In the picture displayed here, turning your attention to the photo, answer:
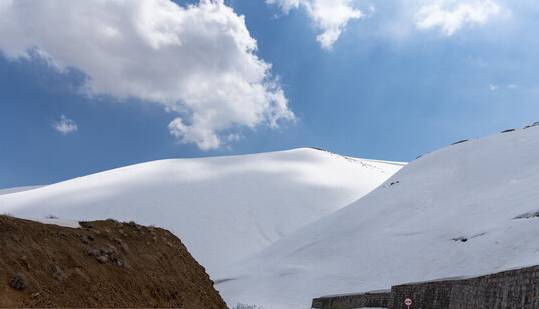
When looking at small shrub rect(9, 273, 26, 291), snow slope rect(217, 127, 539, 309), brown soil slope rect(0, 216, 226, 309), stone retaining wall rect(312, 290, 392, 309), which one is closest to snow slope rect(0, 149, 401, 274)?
snow slope rect(217, 127, 539, 309)

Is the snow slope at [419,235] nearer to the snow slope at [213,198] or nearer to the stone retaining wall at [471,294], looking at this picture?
the stone retaining wall at [471,294]

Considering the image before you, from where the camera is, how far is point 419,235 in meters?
37.8

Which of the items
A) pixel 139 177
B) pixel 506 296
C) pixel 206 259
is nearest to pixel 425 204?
pixel 206 259

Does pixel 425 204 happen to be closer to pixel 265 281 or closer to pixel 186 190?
pixel 265 281

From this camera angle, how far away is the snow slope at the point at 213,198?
67.6 m

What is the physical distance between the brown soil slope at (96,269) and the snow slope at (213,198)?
39073 millimetres

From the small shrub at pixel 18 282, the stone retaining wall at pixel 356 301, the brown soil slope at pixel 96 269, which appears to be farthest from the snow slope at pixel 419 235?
the small shrub at pixel 18 282

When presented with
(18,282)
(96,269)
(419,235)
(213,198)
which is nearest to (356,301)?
(419,235)

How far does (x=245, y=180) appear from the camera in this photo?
88438 mm

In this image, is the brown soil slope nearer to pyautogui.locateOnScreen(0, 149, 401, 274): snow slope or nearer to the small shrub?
the small shrub

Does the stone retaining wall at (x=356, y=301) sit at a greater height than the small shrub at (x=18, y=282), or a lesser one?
greater

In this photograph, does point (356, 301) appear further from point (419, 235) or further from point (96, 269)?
point (96, 269)

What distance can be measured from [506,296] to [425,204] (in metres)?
31.4

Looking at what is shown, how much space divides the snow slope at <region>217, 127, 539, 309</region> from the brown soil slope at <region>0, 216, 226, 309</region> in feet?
49.4
